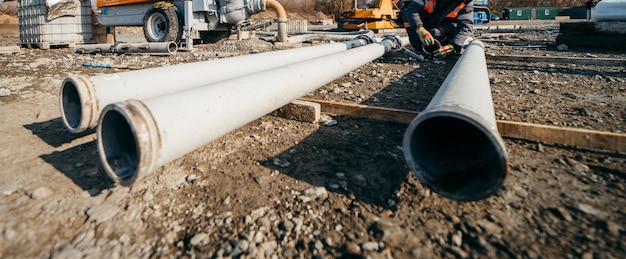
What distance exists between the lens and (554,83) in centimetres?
337

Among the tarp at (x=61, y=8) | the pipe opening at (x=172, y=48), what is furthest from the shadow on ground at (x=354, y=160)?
the tarp at (x=61, y=8)

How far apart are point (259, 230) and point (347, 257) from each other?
346mm

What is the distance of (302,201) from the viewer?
1.44 m

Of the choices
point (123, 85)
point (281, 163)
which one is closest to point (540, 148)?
point (281, 163)

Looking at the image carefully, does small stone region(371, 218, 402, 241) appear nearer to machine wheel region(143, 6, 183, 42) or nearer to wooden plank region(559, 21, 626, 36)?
wooden plank region(559, 21, 626, 36)

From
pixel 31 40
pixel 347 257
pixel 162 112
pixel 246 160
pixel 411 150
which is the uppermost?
pixel 31 40

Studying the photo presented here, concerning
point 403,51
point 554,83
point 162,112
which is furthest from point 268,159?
point 403,51

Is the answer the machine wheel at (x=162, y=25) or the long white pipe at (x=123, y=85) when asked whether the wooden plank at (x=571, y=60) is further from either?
the machine wheel at (x=162, y=25)

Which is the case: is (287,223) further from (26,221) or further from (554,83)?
(554,83)

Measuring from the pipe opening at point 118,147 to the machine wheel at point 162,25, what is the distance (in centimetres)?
617

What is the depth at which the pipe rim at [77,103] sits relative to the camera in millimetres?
1646

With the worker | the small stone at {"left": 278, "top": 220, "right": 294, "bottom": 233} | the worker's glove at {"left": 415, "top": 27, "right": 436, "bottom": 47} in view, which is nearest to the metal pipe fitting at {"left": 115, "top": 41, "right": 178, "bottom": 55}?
the worker

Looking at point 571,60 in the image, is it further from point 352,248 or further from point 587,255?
point 352,248

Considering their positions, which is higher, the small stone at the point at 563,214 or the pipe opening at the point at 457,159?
the pipe opening at the point at 457,159
